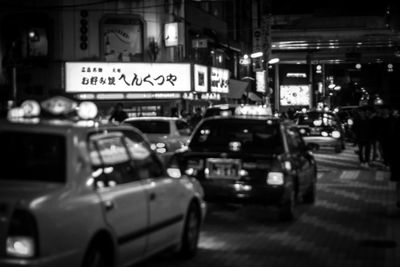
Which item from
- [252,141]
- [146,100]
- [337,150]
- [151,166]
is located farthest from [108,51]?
[151,166]

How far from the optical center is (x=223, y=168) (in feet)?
36.7

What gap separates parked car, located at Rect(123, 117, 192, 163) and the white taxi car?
388 inches

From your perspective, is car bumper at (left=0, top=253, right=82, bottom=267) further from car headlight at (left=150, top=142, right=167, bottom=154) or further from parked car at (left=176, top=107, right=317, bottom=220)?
car headlight at (left=150, top=142, right=167, bottom=154)

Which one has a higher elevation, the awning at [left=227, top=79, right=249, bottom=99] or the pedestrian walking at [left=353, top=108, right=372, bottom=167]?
the awning at [left=227, top=79, right=249, bottom=99]

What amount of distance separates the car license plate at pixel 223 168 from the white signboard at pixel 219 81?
2253cm

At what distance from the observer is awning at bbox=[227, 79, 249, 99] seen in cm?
4228

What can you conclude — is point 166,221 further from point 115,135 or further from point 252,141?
point 252,141

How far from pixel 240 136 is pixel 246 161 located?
0.92m

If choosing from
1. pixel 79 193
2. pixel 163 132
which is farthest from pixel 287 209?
pixel 163 132

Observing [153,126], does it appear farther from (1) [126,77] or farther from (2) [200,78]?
(2) [200,78]

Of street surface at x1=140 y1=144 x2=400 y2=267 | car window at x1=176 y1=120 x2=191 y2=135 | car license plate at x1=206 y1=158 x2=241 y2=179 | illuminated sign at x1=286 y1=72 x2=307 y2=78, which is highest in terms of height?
illuminated sign at x1=286 y1=72 x2=307 y2=78

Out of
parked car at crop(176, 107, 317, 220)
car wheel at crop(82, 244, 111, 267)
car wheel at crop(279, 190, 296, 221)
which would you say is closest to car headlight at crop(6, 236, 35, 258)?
car wheel at crop(82, 244, 111, 267)

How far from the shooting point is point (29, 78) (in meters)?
27.4

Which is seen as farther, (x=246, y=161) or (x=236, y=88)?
(x=236, y=88)
